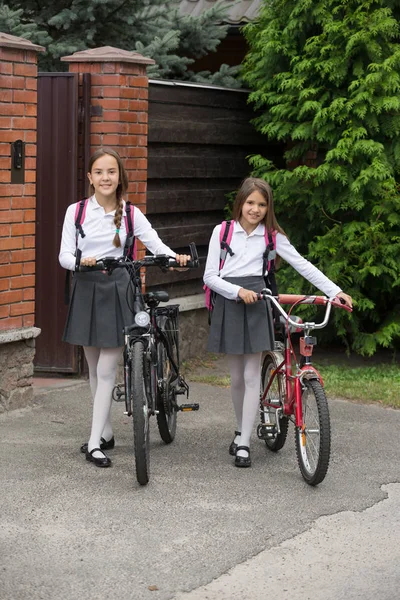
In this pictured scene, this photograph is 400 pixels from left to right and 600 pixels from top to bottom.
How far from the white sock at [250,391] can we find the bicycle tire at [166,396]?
454 millimetres

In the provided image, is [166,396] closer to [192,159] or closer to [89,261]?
[89,261]

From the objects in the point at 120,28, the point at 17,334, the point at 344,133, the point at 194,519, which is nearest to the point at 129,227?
the point at 17,334

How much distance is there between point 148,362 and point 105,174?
105 centimetres

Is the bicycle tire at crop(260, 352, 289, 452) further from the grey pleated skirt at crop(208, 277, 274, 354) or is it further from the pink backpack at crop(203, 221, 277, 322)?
the pink backpack at crop(203, 221, 277, 322)

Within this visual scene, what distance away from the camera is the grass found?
8.34m

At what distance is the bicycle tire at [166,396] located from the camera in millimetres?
6441

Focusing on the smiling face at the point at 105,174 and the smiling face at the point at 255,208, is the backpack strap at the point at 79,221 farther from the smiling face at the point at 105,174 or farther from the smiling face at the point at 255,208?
the smiling face at the point at 255,208

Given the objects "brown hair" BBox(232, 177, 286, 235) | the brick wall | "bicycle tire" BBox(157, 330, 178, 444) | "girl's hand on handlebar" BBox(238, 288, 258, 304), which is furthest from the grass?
"girl's hand on handlebar" BBox(238, 288, 258, 304)

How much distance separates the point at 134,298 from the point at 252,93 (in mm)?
3849

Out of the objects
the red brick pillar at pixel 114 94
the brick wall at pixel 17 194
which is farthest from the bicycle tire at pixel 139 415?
the red brick pillar at pixel 114 94

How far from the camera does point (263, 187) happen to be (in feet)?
20.7

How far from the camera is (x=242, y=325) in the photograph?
635 cm

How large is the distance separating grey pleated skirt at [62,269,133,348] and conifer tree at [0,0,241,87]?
12.5 feet

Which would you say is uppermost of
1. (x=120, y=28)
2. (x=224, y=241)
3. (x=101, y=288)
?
(x=120, y=28)
